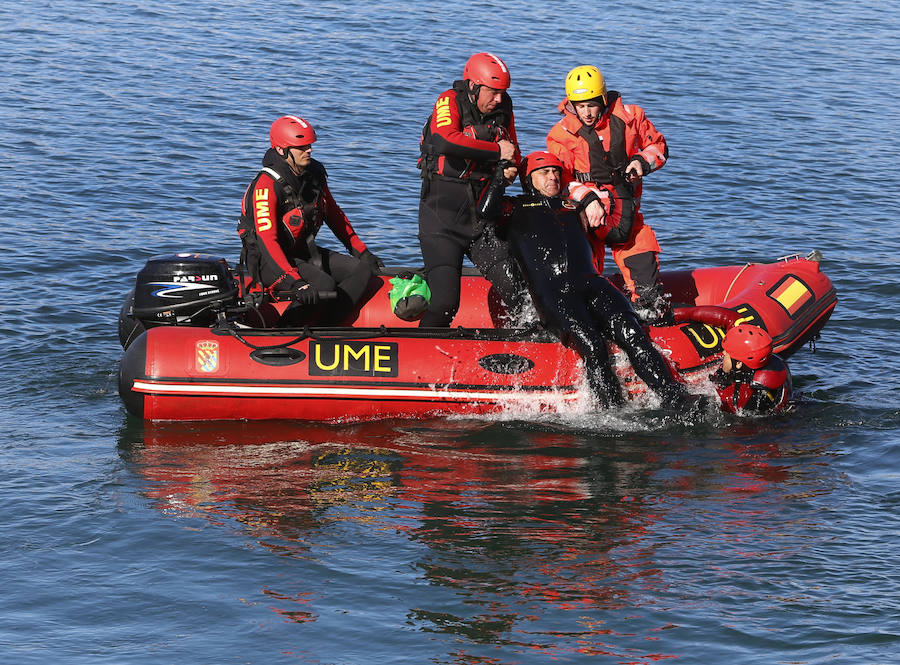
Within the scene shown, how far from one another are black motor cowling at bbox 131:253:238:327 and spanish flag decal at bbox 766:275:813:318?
3348 millimetres

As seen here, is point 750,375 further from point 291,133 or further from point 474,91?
point 291,133

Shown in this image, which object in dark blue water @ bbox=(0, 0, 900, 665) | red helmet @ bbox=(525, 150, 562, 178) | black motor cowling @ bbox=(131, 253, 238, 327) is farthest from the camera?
black motor cowling @ bbox=(131, 253, 238, 327)

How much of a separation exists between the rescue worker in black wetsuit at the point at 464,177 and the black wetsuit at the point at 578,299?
187mm

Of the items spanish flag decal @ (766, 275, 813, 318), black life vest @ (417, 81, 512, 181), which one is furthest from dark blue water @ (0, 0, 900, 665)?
black life vest @ (417, 81, 512, 181)

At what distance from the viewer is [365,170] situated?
40.4ft

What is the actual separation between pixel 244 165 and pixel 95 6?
23.8 feet

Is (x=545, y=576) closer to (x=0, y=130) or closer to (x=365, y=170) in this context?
(x=365, y=170)

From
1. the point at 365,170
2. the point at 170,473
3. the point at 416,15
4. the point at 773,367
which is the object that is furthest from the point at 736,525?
the point at 416,15

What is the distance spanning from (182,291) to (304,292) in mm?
743

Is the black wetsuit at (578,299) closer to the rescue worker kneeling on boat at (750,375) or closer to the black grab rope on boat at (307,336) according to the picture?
the rescue worker kneeling on boat at (750,375)

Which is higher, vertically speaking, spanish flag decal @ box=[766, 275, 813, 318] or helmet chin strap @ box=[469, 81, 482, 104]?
helmet chin strap @ box=[469, 81, 482, 104]

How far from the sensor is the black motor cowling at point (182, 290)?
7273mm

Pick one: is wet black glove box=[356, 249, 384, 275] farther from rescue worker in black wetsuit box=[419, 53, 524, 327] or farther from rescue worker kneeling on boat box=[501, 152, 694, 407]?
rescue worker kneeling on boat box=[501, 152, 694, 407]

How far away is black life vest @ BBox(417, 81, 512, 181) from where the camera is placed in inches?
275
